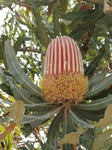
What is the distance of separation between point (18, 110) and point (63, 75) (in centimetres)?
55

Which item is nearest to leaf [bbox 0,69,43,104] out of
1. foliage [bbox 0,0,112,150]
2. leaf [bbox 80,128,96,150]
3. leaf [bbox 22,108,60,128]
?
foliage [bbox 0,0,112,150]

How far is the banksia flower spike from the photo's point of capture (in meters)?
1.65

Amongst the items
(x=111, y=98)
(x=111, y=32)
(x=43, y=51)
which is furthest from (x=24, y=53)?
(x=111, y=98)

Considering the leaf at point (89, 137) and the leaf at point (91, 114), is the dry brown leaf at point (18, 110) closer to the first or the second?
the leaf at point (89, 137)

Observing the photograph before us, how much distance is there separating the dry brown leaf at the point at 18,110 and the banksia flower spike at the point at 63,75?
0.48m

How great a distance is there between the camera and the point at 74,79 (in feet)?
5.41

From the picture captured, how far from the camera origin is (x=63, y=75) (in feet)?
5.47

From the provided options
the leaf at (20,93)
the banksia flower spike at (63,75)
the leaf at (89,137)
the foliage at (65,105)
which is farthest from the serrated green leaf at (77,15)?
the leaf at (89,137)

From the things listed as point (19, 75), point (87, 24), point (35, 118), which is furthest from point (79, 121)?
point (87, 24)

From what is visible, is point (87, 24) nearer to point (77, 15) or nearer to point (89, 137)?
point (77, 15)

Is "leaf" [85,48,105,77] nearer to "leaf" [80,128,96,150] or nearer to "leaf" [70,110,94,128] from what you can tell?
"leaf" [70,110,94,128]

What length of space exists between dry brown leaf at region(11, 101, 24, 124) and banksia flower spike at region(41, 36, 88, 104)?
48 centimetres

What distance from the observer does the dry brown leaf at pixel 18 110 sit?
117cm

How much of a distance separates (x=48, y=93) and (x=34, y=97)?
10cm
